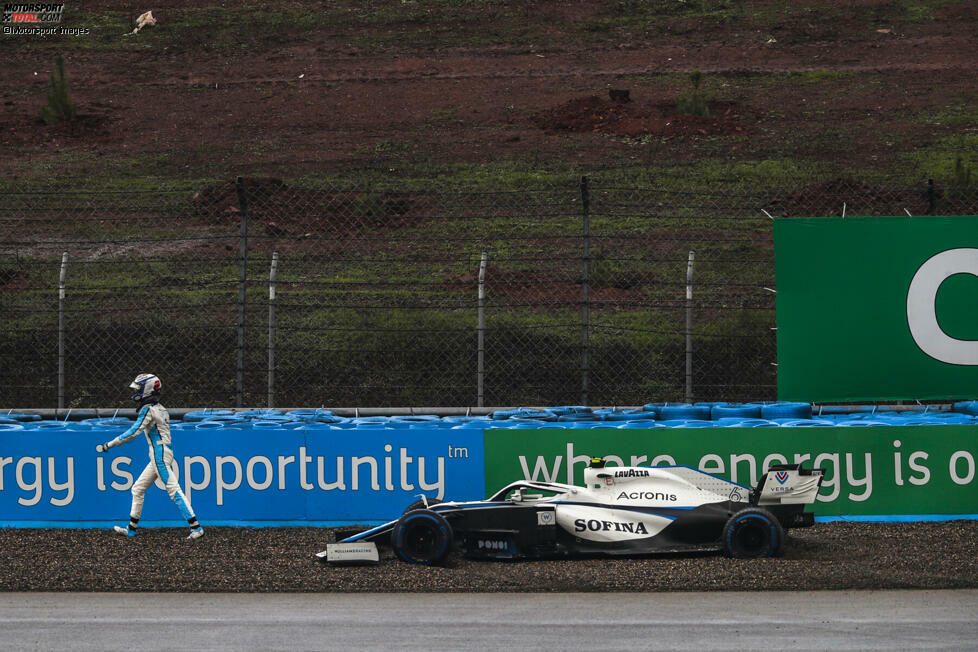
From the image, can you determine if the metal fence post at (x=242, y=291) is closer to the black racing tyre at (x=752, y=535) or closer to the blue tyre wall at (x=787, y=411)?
the blue tyre wall at (x=787, y=411)

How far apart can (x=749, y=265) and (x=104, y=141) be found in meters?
21.1

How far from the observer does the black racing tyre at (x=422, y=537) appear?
8914mm

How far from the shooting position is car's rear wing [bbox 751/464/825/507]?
30.3 feet

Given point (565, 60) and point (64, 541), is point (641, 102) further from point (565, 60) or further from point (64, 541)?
point (64, 541)

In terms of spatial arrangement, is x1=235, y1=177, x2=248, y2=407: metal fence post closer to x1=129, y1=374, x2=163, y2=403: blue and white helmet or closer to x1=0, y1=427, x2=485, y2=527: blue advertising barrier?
x1=0, y1=427, x2=485, y2=527: blue advertising barrier

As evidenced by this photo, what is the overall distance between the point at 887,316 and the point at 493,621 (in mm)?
6089

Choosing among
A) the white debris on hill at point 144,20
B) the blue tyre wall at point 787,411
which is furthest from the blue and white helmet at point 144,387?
the white debris on hill at point 144,20

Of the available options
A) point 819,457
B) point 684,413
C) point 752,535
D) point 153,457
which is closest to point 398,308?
point 684,413

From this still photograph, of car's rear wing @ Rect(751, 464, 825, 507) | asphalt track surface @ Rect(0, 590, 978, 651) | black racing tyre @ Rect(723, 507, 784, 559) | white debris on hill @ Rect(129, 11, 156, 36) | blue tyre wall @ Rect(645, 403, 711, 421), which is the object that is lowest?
asphalt track surface @ Rect(0, 590, 978, 651)

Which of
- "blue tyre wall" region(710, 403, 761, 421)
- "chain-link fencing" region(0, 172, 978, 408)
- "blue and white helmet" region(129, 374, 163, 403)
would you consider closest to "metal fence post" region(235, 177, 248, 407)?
"chain-link fencing" region(0, 172, 978, 408)

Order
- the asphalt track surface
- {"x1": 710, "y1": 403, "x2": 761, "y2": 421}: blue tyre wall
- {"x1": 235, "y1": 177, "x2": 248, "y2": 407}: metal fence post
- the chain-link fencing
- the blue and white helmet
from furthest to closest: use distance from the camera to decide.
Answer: the chain-link fencing
{"x1": 235, "y1": 177, "x2": 248, "y2": 407}: metal fence post
{"x1": 710, "y1": 403, "x2": 761, "y2": 421}: blue tyre wall
the blue and white helmet
the asphalt track surface

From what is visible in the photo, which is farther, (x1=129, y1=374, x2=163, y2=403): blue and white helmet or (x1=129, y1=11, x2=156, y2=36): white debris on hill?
(x1=129, y1=11, x2=156, y2=36): white debris on hill

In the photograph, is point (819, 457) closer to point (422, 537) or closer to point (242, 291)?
point (422, 537)

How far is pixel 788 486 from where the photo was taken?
927 cm
